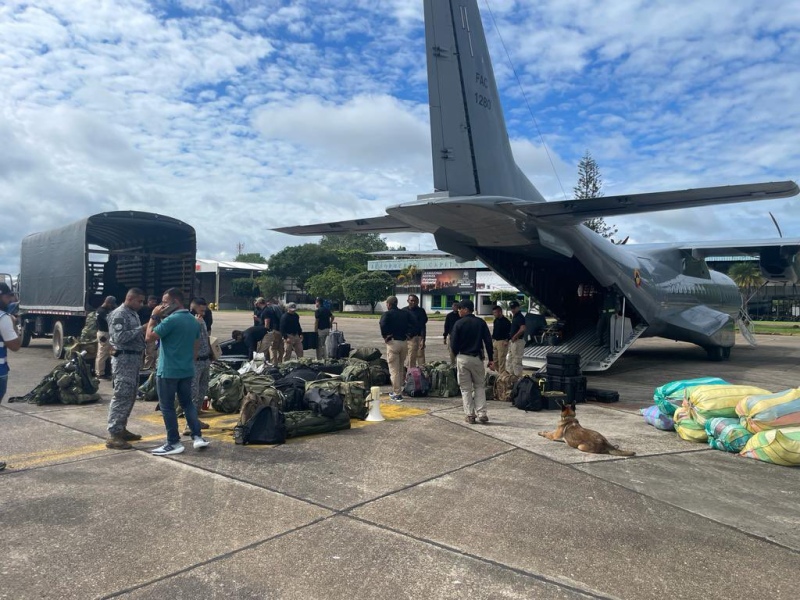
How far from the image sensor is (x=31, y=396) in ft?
28.8

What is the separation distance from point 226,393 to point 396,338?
2.86 metres

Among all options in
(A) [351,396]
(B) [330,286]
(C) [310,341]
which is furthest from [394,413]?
(B) [330,286]

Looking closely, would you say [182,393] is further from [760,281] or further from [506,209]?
[760,281]

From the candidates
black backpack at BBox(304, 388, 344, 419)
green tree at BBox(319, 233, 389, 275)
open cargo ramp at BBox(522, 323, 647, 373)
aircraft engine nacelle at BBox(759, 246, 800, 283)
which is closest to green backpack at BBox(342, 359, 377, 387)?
black backpack at BBox(304, 388, 344, 419)

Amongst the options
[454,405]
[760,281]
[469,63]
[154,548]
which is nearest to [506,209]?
[469,63]

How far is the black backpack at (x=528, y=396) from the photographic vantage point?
355 inches

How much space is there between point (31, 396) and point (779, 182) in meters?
11.0

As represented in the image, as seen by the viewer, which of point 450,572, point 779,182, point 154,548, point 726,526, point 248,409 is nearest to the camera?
point 450,572

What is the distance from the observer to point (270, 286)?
7044cm

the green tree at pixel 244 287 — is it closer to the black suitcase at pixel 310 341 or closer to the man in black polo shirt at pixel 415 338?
the black suitcase at pixel 310 341

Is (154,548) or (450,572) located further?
(154,548)

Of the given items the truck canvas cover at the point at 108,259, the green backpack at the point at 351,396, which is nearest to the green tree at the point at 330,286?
the truck canvas cover at the point at 108,259

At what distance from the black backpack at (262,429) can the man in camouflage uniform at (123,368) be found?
1198 mm

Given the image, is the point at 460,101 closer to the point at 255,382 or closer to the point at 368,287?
the point at 255,382
